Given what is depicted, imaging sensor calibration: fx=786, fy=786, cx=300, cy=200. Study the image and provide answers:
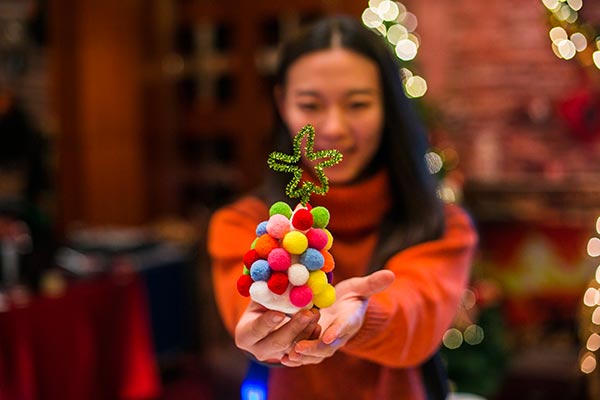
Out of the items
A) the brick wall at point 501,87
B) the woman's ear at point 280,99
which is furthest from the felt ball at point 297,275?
the brick wall at point 501,87

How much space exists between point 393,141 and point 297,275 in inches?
15.3

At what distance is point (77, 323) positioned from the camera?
2807 mm

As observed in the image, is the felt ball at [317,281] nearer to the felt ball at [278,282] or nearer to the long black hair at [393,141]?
the felt ball at [278,282]

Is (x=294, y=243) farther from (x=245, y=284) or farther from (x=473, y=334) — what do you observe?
(x=473, y=334)

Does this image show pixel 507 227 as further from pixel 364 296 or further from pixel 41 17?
pixel 364 296

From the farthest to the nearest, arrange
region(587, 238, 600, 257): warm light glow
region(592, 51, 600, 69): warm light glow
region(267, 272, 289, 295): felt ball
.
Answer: region(587, 238, 600, 257): warm light glow < region(592, 51, 600, 69): warm light glow < region(267, 272, 289, 295): felt ball

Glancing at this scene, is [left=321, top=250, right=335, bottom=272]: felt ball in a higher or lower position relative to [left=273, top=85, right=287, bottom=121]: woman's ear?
lower

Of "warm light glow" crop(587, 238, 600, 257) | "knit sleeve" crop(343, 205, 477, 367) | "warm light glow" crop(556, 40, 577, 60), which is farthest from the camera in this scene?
"warm light glow" crop(587, 238, 600, 257)

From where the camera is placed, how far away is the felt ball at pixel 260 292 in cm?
68

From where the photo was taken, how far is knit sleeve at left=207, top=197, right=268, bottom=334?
96 cm

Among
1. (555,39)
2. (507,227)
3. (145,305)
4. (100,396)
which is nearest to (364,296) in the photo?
(555,39)

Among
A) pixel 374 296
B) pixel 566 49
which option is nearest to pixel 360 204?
pixel 374 296

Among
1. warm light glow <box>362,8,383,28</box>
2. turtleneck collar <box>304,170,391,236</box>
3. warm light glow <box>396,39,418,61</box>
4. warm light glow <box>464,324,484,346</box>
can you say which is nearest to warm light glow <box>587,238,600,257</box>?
warm light glow <box>464,324,484,346</box>

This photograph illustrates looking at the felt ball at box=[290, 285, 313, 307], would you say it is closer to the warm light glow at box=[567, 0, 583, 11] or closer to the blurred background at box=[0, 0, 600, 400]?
the warm light glow at box=[567, 0, 583, 11]
